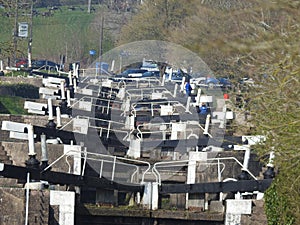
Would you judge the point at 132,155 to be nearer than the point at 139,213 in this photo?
No

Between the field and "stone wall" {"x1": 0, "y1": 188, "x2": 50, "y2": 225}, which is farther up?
"stone wall" {"x1": 0, "y1": 188, "x2": 50, "y2": 225}

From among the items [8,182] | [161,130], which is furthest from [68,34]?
[8,182]

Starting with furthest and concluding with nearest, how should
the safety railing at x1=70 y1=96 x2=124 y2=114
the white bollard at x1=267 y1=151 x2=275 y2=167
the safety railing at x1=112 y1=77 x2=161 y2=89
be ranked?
the safety railing at x1=112 y1=77 x2=161 y2=89, the safety railing at x1=70 y1=96 x2=124 y2=114, the white bollard at x1=267 y1=151 x2=275 y2=167

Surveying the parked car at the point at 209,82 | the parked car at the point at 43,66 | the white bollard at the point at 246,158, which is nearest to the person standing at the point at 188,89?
the parked car at the point at 209,82

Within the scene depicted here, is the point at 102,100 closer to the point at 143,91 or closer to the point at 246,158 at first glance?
the point at 143,91

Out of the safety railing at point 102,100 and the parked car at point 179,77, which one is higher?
the parked car at point 179,77

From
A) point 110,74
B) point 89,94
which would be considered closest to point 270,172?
point 89,94

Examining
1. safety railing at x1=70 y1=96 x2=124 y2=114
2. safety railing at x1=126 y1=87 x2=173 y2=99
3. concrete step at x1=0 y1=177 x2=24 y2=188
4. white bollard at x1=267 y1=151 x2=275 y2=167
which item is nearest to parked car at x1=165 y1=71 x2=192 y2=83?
safety railing at x1=126 y1=87 x2=173 y2=99

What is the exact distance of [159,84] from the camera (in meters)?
45.5

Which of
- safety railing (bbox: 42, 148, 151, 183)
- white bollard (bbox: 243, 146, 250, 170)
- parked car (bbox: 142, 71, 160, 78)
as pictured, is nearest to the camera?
white bollard (bbox: 243, 146, 250, 170)

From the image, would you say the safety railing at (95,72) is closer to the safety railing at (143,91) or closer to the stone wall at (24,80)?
the stone wall at (24,80)

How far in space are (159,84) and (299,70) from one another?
1307 inches

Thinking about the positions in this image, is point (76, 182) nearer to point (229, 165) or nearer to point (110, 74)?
point (229, 165)

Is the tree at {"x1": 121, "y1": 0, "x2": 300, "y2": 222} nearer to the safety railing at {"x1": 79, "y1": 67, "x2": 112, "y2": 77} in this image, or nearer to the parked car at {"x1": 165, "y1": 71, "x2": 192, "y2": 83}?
the parked car at {"x1": 165, "y1": 71, "x2": 192, "y2": 83}
